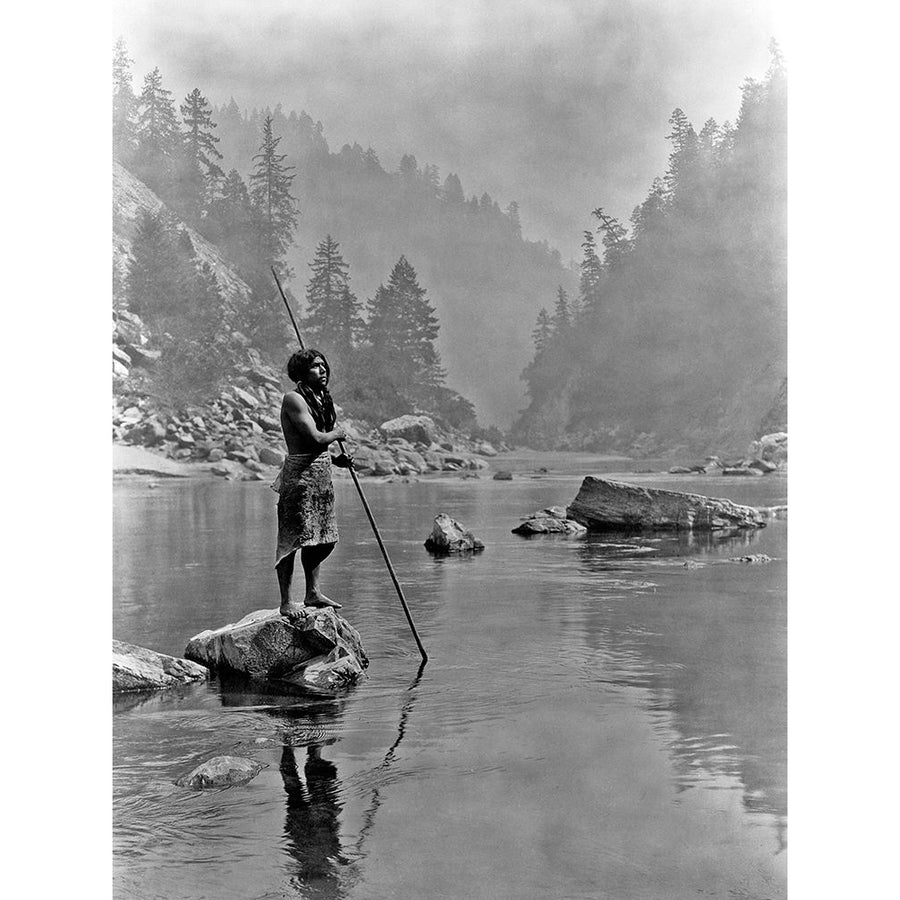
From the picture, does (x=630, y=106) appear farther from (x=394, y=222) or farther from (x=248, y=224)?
(x=248, y=224)

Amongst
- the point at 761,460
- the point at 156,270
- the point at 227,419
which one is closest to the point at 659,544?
the point at 761,460

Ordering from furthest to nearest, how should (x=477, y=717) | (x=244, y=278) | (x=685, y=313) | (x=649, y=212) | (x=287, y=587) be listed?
1. (x=244, y=278)
2. (x=685, y=313)
3. (x=649, y=212)
4. (x=287, y=587)
5. (x=477, y=717)

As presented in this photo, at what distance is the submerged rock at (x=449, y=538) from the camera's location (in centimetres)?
548

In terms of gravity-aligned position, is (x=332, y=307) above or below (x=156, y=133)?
below

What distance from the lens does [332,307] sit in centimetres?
564

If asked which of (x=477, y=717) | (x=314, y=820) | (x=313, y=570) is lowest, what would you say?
(x=314, y=820)

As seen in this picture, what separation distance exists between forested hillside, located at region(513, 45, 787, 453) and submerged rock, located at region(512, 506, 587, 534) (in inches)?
13.6

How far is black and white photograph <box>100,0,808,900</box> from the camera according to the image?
4.96m

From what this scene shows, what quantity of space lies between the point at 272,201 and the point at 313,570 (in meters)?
1.91

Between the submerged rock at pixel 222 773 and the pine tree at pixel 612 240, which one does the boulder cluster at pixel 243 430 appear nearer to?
the pine tree at pixel 612 240

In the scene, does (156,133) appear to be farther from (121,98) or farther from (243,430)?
(243,430)

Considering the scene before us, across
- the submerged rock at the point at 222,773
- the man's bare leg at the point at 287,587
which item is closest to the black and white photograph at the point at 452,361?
the man's bare leg at the point at 287,587

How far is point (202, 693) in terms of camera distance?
16.0ft
